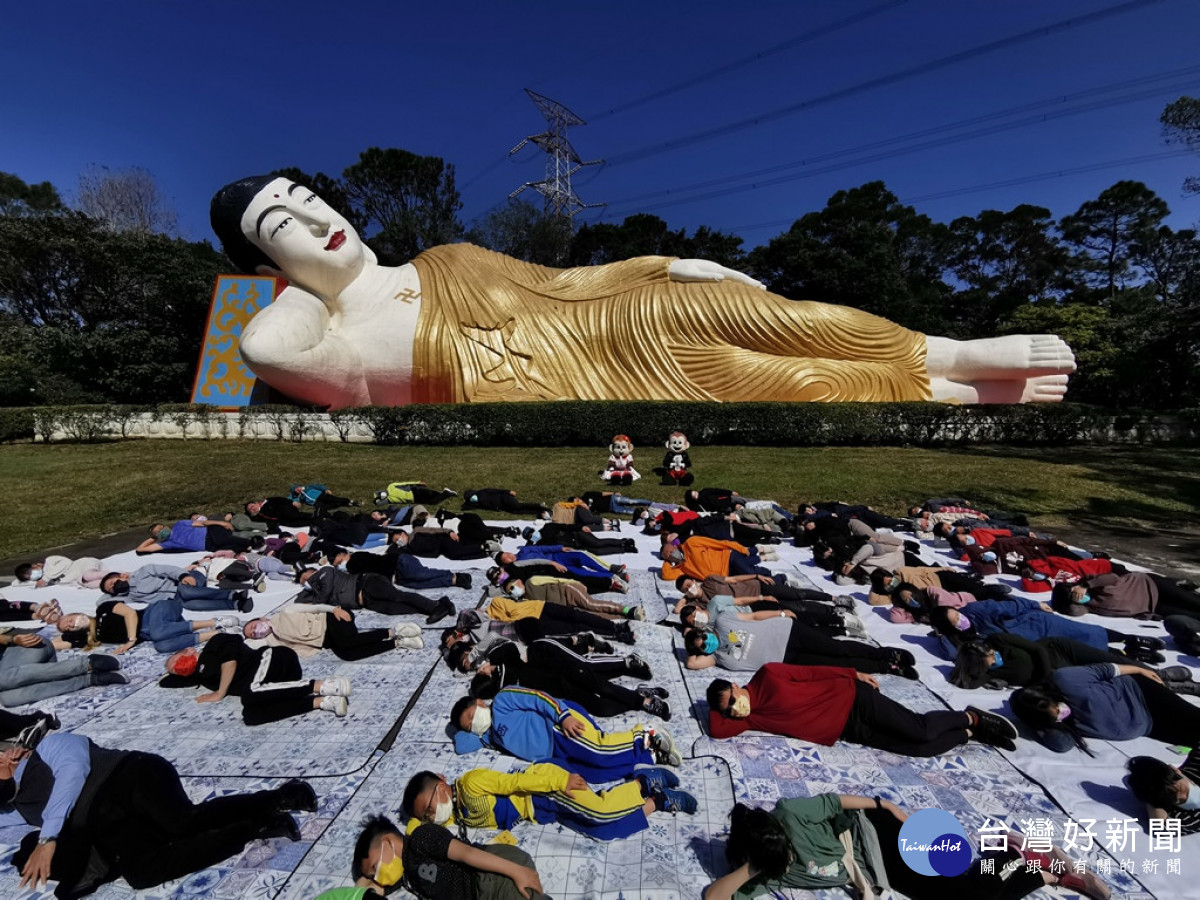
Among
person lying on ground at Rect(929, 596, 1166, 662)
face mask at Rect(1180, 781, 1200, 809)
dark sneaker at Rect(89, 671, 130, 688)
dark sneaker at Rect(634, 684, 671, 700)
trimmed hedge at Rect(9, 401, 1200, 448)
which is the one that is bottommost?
dark sneaker at Rect(89, 671, 130, 688)

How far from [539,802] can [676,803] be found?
61 cm

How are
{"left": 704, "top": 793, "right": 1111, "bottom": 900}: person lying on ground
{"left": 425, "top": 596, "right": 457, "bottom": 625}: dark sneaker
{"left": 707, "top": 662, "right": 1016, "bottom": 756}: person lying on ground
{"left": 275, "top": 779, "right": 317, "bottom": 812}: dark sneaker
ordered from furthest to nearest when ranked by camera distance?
{"left": 425, "top": 596, "right": 457, "bottom": 625}: dark sneaker → {"left": 707, "top": 662, "right": 1016, "bottom": 756}: person lying on ground → {"left": 275, "top": 779, "right": 317, "bottom": 812}: dark sneaker → {"left": 704, "top": 793, "right": 1111, "bottom": 900}: person lying on ground

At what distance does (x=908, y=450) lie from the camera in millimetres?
11211

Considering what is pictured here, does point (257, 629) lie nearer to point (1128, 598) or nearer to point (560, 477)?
point (560, 477)

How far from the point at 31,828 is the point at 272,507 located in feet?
16.7

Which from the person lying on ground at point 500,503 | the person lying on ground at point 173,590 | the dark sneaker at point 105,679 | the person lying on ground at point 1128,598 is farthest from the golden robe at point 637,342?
the dark sneaker at point 105,679

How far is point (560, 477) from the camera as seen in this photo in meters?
9.19

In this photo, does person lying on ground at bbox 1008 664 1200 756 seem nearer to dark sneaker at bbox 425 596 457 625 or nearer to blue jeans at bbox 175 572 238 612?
dark sneaker at bbox 425 596 457 625

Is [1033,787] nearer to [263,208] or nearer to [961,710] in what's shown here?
[961,710]

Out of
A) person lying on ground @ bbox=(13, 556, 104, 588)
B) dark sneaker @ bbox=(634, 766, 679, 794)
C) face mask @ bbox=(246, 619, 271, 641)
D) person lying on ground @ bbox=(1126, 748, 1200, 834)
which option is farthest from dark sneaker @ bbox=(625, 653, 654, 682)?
person lying on ground @ bbox=(13, 556, 104, 588)

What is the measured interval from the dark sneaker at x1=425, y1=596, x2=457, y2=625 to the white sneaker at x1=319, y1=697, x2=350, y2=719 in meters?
1.18

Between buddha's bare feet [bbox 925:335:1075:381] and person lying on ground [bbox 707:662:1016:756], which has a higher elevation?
buddha's bare feet [bbox 925:335:1075:381]

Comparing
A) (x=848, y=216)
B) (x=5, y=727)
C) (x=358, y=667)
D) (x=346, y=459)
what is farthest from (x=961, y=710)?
(x=848, y=216)

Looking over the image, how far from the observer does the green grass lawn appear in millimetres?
7543
